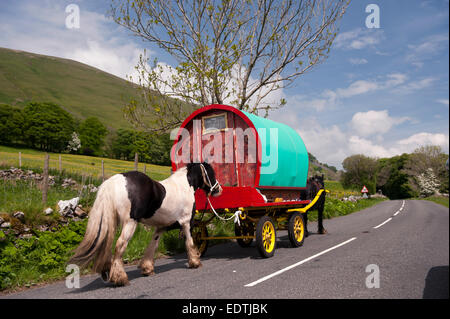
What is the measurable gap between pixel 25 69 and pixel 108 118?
56880 mm

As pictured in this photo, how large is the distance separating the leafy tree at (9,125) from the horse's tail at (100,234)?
227 feet

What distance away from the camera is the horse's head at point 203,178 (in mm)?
6694

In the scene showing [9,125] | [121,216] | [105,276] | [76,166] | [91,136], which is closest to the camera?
[121,216]

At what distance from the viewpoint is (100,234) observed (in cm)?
492

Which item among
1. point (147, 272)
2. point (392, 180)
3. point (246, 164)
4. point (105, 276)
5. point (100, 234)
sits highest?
point (246, 164)

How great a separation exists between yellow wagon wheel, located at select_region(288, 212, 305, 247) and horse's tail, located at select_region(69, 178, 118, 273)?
508 cm

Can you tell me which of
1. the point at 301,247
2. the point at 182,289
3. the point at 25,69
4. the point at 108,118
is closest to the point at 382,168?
the point at 301,247

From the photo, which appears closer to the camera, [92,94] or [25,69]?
[25,69]

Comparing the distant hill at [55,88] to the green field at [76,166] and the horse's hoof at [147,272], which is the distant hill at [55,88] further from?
the horse's hoof at [147,272]

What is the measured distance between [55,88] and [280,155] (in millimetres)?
174028

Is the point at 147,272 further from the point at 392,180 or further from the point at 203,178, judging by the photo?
the point at 392,180

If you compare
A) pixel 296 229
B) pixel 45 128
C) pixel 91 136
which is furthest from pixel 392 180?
pixel 45 128
